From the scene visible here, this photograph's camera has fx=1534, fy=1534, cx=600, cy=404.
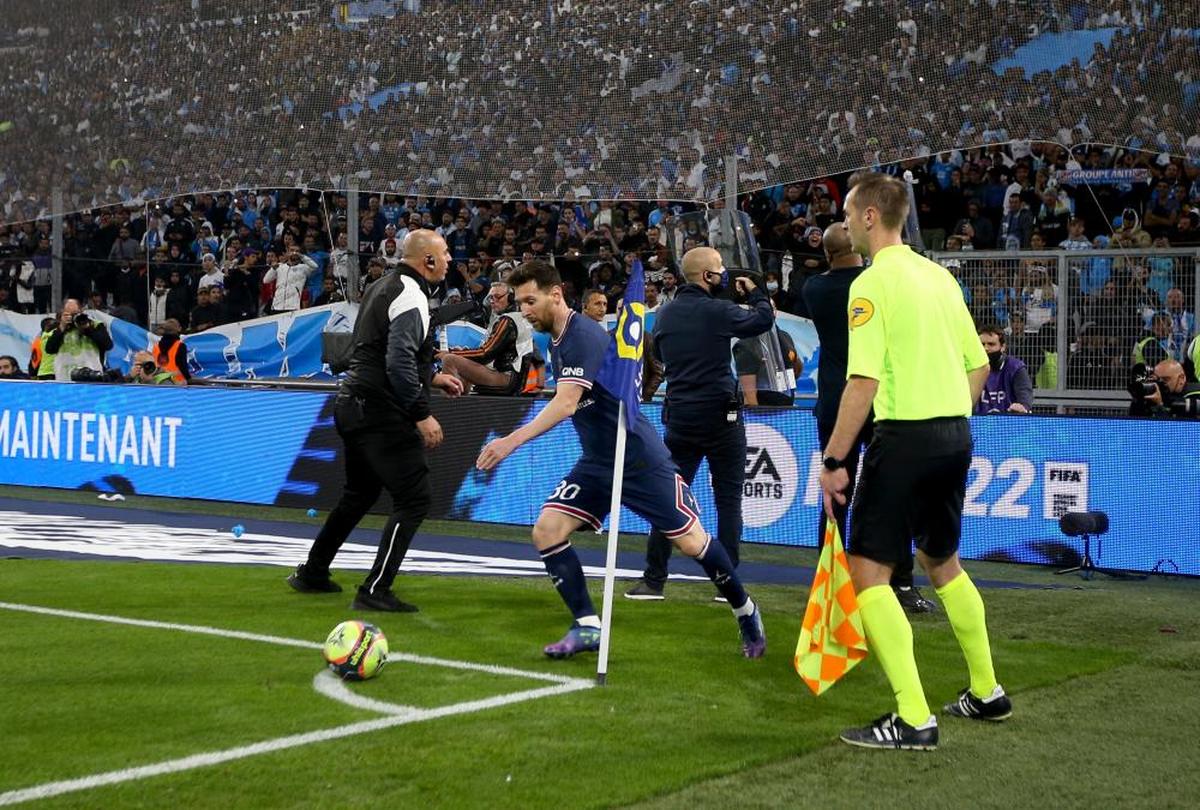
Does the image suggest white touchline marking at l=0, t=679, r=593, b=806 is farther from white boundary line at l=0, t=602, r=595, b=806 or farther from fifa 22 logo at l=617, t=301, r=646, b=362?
fifa 22 logo at l=617, t=301, r=646, b=362

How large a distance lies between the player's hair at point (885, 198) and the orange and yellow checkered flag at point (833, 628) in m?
1.29

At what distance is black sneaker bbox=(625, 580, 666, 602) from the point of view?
925 cm

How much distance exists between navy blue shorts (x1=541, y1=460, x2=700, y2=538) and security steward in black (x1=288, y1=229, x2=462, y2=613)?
1.53 metres

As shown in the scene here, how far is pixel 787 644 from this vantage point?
7848mm

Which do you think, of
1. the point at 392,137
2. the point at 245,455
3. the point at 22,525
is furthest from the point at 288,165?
the point at 22,525

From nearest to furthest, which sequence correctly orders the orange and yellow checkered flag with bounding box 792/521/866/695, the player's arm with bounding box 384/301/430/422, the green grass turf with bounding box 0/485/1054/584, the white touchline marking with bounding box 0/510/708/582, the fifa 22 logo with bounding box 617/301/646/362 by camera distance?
1. the orange and yellow checkered flag with bounding box 792/521/866/695
2. the fifa 22 logo with bounding box 617/301/646/362
3. the player's arm with bounding box 384/301/430/422
4. the white touchline marking with bounding box 0/510/708/582
5. the green grass turf with bounding box 0/485/1054/584

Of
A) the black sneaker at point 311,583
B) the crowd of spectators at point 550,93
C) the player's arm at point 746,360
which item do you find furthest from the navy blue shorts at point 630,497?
the crowd of spectators at point 550,93

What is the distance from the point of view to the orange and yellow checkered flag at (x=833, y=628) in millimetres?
6281

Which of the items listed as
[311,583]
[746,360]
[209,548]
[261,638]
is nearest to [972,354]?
[261,638]

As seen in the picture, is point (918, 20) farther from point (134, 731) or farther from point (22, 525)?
point (134, 731)

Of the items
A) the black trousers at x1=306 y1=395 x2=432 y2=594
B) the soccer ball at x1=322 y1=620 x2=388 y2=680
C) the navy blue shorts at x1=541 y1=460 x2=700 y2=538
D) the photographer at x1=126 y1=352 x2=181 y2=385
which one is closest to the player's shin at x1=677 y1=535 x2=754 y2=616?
the navy blue shorts at x1=541 y1=460 x2=700 y2=538

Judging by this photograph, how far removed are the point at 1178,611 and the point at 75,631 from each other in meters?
6.19

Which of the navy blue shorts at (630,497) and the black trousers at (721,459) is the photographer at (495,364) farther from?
the navy blue shorts at (630,497)

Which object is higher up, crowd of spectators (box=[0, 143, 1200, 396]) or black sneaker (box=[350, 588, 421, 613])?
crowd of spectators (box=[0, 143, 1200, 396])
